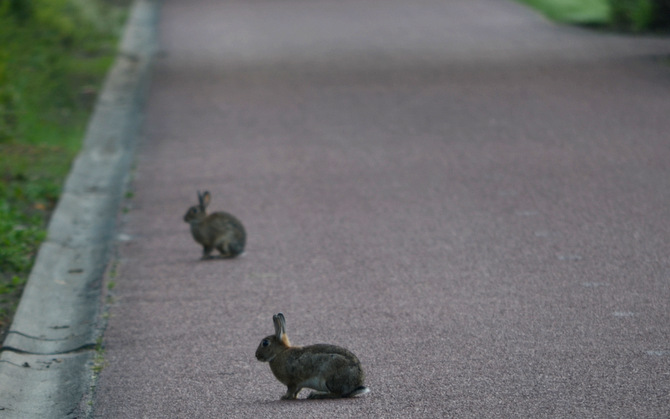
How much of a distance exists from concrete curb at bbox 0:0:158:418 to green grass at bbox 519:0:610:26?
1098 cm

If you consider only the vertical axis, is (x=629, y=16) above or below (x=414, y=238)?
above

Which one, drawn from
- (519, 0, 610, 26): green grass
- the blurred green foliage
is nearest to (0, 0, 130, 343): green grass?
(519, 0, 610, 26): green grass

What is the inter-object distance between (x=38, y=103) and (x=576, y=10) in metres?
13.2

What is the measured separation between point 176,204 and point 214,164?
5.19 feet

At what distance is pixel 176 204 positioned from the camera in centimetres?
935

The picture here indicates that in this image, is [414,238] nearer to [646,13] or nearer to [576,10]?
[646,13]

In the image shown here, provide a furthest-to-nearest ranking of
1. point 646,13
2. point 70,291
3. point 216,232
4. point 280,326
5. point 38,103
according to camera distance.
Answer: point 646,13, point 38,103, point 216,232, point 70,291, point 280,326

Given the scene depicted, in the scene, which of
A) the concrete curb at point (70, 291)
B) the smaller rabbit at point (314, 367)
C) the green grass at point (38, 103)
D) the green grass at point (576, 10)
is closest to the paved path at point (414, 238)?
the smaller rabbit at point (314, 367)

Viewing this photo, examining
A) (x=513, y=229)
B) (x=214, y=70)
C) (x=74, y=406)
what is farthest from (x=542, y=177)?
(x=214, y=70)

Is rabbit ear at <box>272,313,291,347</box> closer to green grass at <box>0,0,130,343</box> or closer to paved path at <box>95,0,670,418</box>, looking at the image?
paved path at <box>95,0,670,418</box>

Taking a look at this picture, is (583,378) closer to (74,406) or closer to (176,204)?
(74,406)

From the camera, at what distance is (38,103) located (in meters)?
13.5

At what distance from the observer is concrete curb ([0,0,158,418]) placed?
5441 mm

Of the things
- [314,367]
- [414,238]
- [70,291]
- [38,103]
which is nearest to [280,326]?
[314,367]
